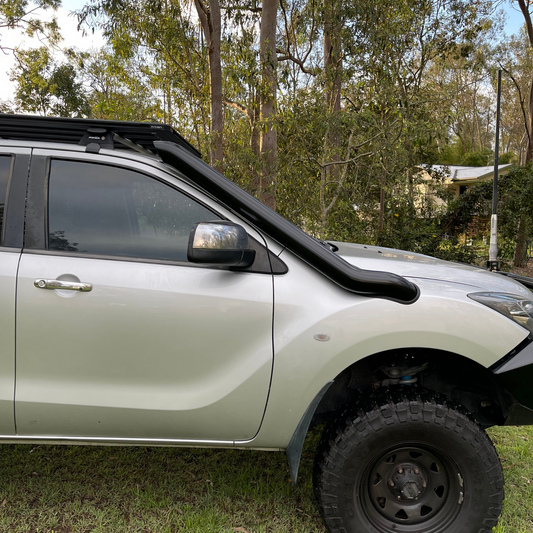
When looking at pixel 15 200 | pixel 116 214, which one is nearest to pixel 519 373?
pixel 116 214

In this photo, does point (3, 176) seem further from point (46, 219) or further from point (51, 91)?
point (51, 91)

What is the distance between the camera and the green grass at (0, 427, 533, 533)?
255cm

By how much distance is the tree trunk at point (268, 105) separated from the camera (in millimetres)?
7977

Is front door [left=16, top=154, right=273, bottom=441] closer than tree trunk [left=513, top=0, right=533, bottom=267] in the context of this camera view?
Yes

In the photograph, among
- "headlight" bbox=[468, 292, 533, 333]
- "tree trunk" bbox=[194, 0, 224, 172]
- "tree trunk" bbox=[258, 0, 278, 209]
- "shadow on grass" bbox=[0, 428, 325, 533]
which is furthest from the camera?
"tree trunk" bbox=[194, 0, 224, 172]

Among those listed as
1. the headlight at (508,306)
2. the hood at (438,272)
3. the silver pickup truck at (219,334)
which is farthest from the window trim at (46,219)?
the headlight at (508,306)

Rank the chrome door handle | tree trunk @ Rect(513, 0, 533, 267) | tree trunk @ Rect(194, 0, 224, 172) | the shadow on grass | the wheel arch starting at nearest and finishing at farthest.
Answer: the chrome door handle < the wheel arch < the shadow on grass < tree trunk @ Rect(194, 0, 224, 172) < tree trunk @ Rect(513, 0, 533, 267)

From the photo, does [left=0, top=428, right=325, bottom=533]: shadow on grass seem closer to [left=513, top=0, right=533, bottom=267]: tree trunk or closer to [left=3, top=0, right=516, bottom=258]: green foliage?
[left=3, top=0, right=516, bottom=258]: green foliage

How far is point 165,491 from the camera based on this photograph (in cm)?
285

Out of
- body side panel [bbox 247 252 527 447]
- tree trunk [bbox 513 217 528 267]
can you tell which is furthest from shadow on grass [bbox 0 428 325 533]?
tree trunk [bbox 513 217 528 267]

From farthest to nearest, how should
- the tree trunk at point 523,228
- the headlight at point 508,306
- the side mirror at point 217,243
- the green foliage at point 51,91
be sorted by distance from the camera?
the green foliage at point 51,91
the tree trunk at point 523,228
the headlight at point 508,306
the side mirror at point 217,243

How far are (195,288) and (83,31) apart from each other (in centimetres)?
991

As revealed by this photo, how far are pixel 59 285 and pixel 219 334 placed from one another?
75cm

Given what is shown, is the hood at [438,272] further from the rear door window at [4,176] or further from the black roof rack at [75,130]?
the rear door window at [4,176]
